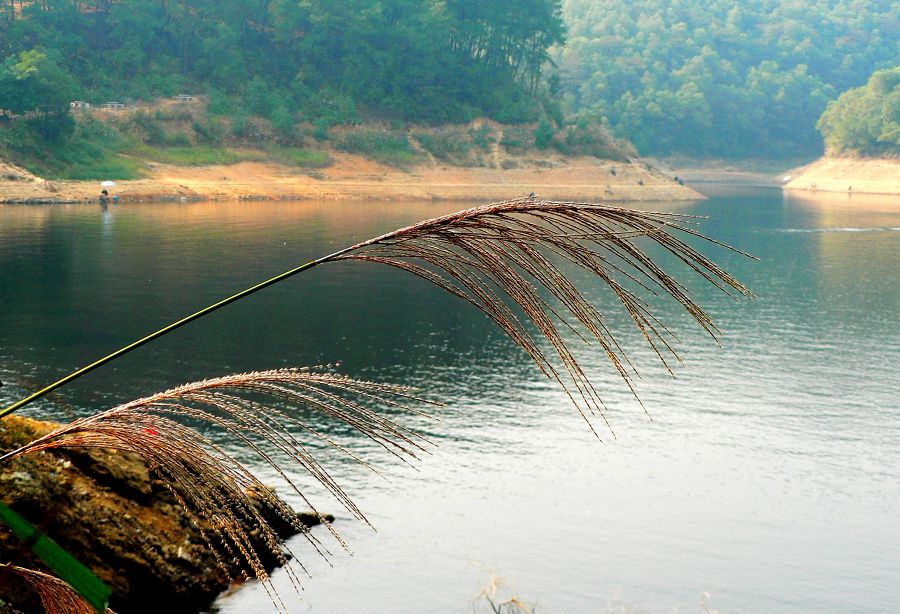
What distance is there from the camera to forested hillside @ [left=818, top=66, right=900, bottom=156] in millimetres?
166500

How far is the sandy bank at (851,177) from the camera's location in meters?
160

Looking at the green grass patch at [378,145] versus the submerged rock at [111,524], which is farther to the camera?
the green grass patch at [378,145]

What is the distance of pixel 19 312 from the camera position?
4422 centimetres

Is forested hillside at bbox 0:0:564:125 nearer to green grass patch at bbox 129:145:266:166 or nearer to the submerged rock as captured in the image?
green grass patch at bbox 129:145:266:166

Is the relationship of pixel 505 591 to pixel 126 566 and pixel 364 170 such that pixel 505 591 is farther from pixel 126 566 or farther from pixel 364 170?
pixel 364 170

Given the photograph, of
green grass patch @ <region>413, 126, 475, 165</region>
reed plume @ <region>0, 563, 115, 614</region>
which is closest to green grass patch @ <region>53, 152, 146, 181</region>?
green grass patch @ <region>413, 126, 475, 165</region>

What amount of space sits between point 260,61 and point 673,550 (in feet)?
387

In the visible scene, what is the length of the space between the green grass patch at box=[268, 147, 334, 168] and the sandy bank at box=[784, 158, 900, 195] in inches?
3649

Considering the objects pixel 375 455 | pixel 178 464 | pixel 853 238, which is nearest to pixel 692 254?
pixel 178 464

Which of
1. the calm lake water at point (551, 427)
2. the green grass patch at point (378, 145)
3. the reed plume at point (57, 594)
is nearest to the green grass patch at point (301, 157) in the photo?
the green grass patch at point (378, 145)

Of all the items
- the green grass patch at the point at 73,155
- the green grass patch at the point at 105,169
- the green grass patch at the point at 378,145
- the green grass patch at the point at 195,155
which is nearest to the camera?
the green grass patch at the point at 73,155

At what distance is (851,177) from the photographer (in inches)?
6654

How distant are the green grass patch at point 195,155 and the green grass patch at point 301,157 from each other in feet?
7.21

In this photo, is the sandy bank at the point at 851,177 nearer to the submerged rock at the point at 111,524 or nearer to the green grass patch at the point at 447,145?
the green grass patch at the point at 447,145
